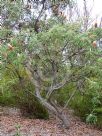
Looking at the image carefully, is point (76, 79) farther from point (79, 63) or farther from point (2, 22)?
point (2, 22)

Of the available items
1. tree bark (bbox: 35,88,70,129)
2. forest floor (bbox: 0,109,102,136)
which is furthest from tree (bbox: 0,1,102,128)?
forest floor (bbox: 0,109,102,136)

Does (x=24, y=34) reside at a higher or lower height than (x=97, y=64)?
higher

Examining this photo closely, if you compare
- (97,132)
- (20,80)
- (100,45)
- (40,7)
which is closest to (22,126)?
(20,80)

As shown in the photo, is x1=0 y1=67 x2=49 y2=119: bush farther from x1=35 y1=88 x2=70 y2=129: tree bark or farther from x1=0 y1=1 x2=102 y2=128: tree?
x1=0 y1=1 x2=102 y2=128: tree

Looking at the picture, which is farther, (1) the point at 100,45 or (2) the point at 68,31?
(1) the point at 100,45

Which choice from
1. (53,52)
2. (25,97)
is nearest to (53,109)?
(25,97)

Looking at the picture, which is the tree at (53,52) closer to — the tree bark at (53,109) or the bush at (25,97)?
the tree bark at (53,109)

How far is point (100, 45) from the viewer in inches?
303

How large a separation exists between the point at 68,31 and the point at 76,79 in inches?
49.5

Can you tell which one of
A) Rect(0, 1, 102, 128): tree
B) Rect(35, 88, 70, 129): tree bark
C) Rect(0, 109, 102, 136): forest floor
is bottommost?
Rect(0, 109, 102, 136): forest floor

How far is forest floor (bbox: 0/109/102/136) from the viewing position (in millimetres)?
7770

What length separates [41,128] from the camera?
8.05 meters

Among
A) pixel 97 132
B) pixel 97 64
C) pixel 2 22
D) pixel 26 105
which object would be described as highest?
pixel 2 22

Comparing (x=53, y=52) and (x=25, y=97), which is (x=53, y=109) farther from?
(x=53, y=52)
